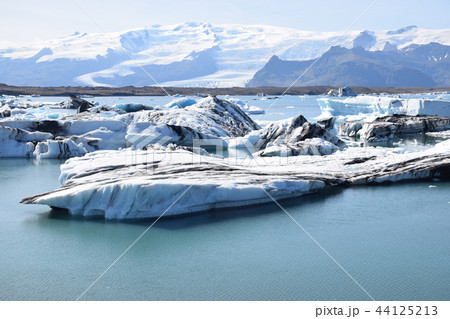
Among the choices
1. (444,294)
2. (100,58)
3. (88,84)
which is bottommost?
(444,294)

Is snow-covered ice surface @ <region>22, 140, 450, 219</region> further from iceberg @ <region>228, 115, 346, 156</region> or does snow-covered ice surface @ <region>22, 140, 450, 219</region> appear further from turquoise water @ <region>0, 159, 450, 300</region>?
iceberg @ <region>228, 115, 346, 156</region>

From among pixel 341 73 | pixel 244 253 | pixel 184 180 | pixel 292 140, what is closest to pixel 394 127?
pixel 292 140

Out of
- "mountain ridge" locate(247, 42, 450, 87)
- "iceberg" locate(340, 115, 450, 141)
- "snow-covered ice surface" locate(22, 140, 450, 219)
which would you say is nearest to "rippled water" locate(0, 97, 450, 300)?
"snow-covered ice surface" locate(22, 140, 450, 219)

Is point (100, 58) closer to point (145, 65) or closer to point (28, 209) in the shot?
point (145, 65)

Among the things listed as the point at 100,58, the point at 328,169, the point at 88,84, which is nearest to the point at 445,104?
the point at 328,169

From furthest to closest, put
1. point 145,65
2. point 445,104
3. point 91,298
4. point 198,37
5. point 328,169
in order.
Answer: point 198,37 → point 145,65 → point 445,104 → point 328,169 → point 91,298

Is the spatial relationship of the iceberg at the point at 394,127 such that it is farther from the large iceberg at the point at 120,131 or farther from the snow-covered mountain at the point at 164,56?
the snow-covered mountain at the point at 164,56
